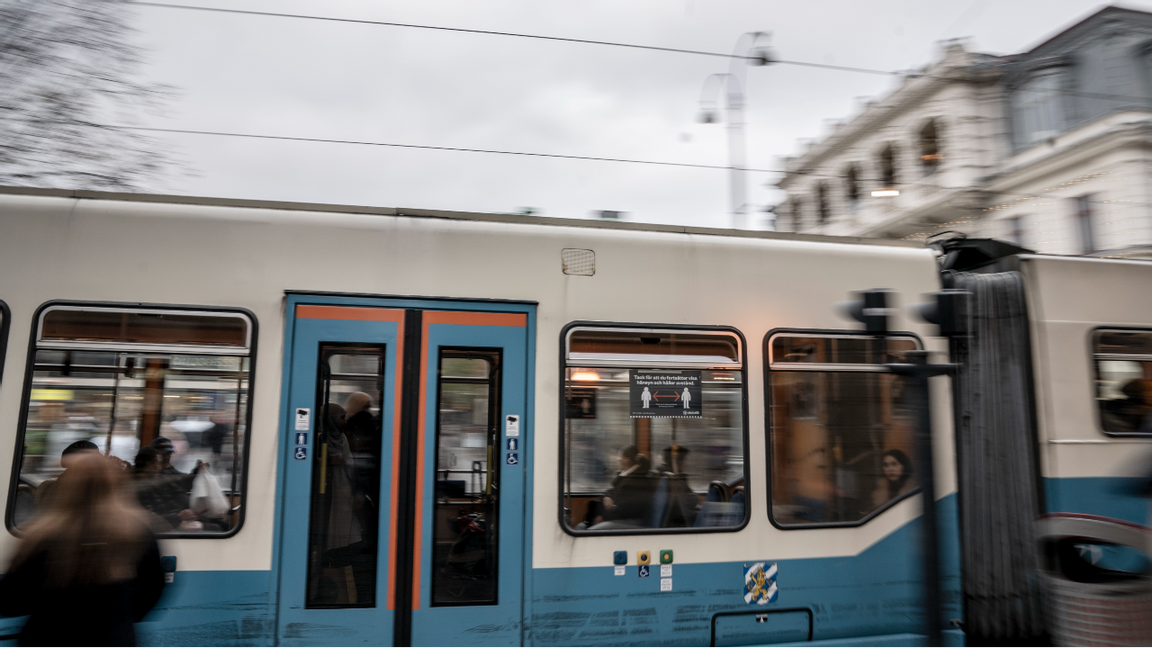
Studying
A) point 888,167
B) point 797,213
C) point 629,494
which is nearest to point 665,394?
point 629,494

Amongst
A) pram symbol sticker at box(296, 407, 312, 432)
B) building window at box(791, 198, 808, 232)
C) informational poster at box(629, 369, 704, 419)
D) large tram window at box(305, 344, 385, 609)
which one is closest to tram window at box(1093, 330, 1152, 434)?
informational poster at box(629, 369, 704, 419)

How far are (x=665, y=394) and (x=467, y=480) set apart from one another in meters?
1.37

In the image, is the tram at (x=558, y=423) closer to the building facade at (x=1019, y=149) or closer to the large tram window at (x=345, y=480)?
the large tram window at (x=345, y=480)

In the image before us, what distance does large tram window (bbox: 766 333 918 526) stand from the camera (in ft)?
15.6

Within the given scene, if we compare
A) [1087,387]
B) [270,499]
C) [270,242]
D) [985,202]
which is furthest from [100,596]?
[985,202]

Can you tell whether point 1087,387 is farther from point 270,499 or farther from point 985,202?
point 985,202

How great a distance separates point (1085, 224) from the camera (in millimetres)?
19984

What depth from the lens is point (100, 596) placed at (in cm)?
284

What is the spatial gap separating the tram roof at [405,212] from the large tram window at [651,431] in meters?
0.74

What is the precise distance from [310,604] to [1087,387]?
5.49 m

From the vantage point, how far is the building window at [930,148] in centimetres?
2467

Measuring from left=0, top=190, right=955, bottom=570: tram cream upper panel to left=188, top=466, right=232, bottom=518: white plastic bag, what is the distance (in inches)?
6.5

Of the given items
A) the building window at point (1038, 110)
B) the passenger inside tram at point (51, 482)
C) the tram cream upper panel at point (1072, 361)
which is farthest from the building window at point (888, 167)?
the passenger inside tram at point (51, 482)

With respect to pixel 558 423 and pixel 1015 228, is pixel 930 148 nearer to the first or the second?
pixel 1015 228
